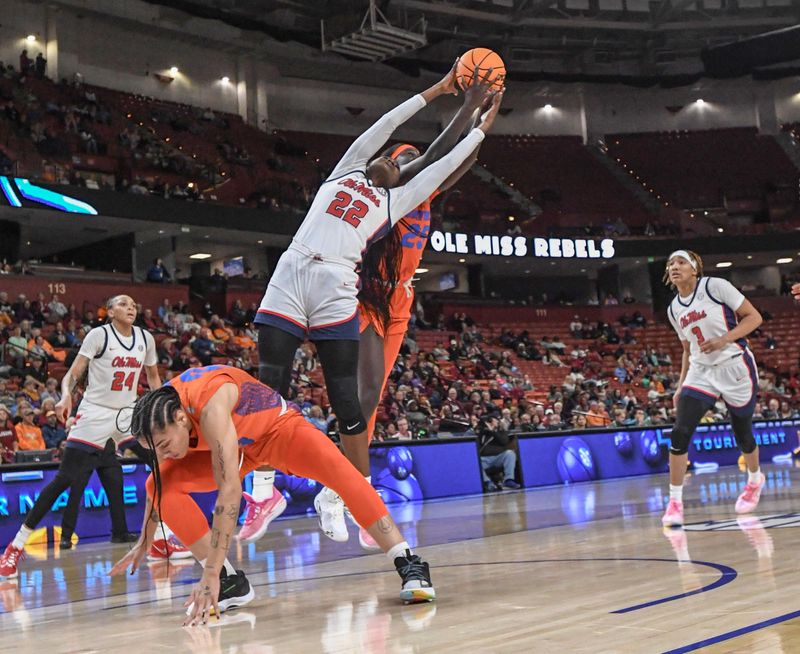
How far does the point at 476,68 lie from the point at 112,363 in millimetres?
3287

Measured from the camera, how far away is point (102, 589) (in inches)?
170

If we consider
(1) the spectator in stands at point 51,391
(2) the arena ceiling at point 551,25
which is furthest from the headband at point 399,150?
(2) the arena ceiling at point 551,25

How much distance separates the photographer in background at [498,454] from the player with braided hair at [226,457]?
8708 millimetres

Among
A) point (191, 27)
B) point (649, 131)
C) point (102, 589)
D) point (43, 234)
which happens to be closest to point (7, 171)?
point (43, 234)

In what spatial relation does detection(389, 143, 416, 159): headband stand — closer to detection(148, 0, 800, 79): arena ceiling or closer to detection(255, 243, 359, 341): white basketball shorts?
detection(255, 243, 359, 341): white basketball shorts

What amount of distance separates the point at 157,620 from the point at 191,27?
27.6m

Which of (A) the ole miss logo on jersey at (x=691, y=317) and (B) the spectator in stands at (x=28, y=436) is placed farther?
(B) the spectator in stands at (x=28, y=436)

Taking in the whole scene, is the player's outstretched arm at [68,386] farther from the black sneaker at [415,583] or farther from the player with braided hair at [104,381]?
the black sneaker at [415,583]

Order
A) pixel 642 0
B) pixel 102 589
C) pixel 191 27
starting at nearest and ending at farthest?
pixel 102 589 → pixel 191 27 → pixel 642 0

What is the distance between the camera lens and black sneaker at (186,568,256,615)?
3.38 meters

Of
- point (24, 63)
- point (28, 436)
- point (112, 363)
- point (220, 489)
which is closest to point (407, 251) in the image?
point (220, 489)

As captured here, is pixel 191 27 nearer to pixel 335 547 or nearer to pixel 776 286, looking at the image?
pixel 776 286

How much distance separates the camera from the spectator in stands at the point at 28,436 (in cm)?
1070

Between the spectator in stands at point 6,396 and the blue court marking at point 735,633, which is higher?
the spectator in stands at point 6,396
